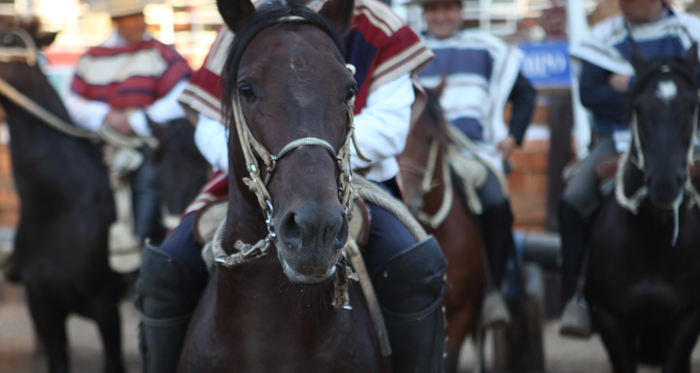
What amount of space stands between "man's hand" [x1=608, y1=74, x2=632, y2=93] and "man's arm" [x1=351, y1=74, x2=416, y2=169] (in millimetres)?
A: 2414

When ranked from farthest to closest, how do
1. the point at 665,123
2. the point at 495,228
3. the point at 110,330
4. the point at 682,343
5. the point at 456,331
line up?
the point at 495,228, the point at 110,330, the point at 456,331, the point at 682,343, the point at 665,123

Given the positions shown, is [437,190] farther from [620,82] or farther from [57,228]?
[57,228]

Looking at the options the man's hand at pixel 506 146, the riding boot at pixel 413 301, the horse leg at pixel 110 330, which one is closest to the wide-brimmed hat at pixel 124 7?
the horse leg at pixel 110 330

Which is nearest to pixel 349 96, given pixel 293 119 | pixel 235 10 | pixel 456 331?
pixel 293 119

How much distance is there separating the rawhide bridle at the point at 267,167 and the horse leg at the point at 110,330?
132 inches

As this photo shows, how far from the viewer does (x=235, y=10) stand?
93.7 inches

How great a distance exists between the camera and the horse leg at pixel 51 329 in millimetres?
5180

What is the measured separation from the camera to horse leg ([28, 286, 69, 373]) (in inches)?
204

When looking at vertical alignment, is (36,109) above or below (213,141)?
below

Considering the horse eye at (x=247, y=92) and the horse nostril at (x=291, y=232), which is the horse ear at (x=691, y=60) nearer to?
the horse eye at (x=247, y=92)

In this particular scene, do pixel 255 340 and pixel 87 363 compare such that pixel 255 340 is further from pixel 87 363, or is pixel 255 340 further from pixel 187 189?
pixel 87 363

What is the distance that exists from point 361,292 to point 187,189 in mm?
2816

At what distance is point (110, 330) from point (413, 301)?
3.32m

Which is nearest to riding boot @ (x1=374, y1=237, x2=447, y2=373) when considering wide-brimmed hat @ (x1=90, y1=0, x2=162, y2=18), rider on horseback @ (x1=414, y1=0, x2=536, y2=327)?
rider on horseback @ (x1=414, y1=0, x2=536, y2=327)
